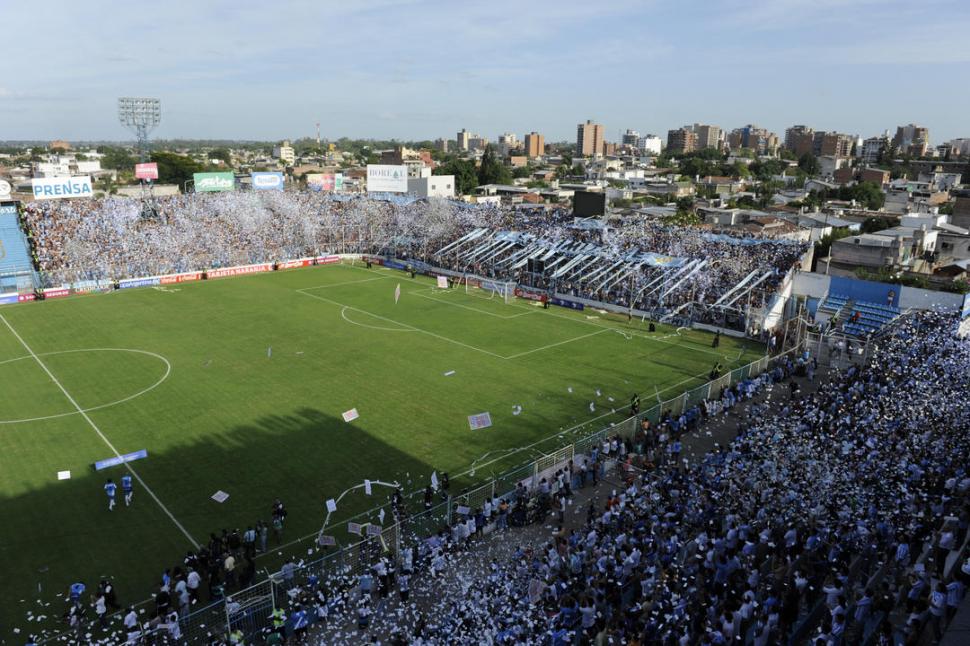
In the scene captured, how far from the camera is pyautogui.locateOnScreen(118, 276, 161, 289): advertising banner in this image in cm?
4762

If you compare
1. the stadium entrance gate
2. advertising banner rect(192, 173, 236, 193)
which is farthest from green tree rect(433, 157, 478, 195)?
the stadium entrance gate

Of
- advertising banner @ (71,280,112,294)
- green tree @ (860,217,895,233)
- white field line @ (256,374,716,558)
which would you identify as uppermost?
green tree @ (860,217,895,233)

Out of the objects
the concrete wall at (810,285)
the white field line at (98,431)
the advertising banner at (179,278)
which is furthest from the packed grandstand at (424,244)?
the white field line at (98,431)

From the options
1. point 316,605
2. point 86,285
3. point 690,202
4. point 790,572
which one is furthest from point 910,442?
point 690,202

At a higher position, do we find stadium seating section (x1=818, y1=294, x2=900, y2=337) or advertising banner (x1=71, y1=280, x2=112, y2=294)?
stadium seating section (x1=818, y1=294, x2=900, y2=337)

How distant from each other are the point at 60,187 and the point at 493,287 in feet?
114

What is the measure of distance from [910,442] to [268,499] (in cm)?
1796

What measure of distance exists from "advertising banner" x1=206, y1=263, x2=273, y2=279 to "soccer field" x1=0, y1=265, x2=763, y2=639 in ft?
24.8

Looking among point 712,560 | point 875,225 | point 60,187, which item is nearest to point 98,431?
point 712,560

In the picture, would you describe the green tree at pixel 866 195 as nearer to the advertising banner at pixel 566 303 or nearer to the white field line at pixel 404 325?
the advertising banner at pixel 566 303

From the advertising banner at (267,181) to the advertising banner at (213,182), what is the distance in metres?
2.29

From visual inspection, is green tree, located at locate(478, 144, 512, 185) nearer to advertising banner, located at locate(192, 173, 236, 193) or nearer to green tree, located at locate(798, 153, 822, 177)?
advertising banner, located at locate(192, 173, 236, 193)

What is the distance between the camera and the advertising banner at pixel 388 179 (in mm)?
68062

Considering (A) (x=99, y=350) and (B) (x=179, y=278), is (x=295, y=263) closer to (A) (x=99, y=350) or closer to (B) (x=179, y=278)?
(B) (x=179, y=278)
